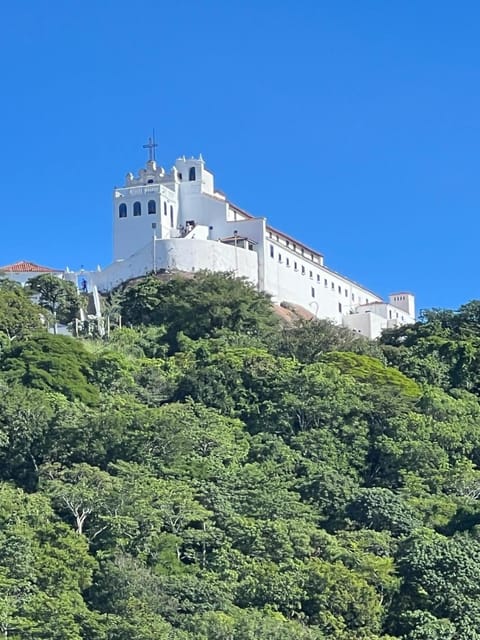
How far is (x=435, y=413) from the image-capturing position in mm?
43688

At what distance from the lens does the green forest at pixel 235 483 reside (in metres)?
31.7

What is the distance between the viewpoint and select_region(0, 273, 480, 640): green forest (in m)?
31.7

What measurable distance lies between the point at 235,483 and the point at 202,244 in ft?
86.5

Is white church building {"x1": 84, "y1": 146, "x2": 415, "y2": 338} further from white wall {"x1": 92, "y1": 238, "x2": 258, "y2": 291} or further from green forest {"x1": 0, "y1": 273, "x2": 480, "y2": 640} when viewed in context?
green forest {"x1": 0, "y1": 273, "x2": 480, "y2": 640}

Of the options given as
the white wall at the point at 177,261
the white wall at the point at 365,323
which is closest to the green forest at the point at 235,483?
the white wall at the point at 177,261

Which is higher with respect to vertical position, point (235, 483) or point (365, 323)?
point (365, 323)

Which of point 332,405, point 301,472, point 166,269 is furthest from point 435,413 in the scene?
point 166,269

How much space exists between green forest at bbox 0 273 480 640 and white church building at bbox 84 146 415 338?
8887mm

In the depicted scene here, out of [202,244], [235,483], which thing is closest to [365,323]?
[202,244]

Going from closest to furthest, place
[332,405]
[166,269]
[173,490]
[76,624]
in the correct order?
1. [76,624]
2. [173,490]
3. [332,405]
4. [166,269]

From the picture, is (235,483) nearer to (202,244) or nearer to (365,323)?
(202,244)

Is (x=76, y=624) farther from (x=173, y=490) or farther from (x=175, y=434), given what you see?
(x=175, y=434)

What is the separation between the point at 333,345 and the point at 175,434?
1447 centimetres

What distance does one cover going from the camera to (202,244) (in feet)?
205
